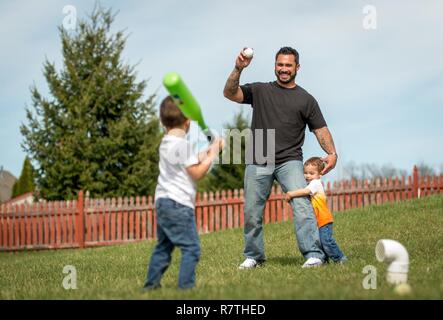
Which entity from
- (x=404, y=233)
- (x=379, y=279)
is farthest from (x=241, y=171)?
(x=379, y=279)

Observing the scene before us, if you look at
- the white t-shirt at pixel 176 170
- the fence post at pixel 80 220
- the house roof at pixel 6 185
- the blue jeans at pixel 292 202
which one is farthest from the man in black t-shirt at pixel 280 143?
the house roof at pixel 6 185

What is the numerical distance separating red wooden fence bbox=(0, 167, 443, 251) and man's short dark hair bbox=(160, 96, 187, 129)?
1349cm

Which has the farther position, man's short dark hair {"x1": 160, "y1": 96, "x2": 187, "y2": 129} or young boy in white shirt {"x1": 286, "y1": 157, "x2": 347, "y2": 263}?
young boy in white shirt {"x1": 286, "y1": 157, "x2": 347, "y2": 263}

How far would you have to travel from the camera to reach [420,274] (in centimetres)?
555

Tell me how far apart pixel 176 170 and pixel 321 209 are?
2.93m

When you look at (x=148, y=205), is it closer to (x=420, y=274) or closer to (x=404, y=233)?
(x=404, y=233)

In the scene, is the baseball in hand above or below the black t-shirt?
above

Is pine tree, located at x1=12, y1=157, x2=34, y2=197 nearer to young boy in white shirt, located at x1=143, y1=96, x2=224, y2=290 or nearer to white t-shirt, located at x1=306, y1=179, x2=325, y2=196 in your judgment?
white t-shirt, located at x1=306, y1=179, x2=325, y2=196

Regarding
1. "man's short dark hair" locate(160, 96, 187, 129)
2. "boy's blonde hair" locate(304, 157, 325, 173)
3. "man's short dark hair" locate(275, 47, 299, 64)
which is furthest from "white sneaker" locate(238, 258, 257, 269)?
"man's short dark hair" locate(160, 96, 187, 129)

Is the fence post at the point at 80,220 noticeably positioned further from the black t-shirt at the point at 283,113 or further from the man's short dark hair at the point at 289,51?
the man's short dark hair at the point at 289,51

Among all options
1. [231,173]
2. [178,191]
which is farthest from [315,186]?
[231,173]

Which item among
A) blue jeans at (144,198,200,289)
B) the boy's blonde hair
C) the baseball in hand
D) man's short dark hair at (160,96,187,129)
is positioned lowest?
blue jeans at (144,198,200,289)

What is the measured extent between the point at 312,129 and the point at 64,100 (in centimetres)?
1535

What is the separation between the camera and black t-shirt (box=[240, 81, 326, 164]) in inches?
263
